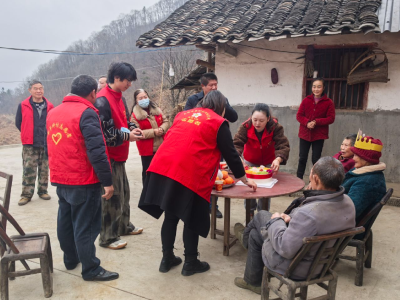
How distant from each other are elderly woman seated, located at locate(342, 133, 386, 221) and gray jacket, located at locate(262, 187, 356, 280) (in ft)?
2.45

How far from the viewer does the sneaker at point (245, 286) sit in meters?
2.74

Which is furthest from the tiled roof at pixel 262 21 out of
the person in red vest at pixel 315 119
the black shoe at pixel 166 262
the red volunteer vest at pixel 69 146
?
the black shoe at pixel 166 262

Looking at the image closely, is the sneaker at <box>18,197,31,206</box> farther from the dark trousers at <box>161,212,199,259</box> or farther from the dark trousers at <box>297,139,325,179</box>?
the dark trousers at <box>297,139,325,179</box>

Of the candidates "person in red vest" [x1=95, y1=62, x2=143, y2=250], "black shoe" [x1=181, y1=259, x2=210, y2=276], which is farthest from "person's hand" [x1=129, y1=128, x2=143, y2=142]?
"black shoe" [x1=181, y1=259, x2=210, y2=276]

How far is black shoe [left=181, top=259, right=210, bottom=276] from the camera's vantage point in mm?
3049

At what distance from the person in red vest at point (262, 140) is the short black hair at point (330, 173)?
1392 millimetres

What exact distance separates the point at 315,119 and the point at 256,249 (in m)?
3.17

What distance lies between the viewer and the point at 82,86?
276 cm

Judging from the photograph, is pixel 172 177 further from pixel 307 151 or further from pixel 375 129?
pixel 375 129

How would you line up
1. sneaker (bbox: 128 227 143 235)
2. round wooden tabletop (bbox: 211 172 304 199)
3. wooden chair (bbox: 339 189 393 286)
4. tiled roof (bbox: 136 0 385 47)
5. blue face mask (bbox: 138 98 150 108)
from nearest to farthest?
wooden chair (bbox: 339 189 393 286) → round wooden tabletop (bbox: 211 172 304 199) → sneaker (bbox: 128 227 143 235) → blue face mask (bbox: 138 98 150 108) → tiled roof (bbox: 136 0 385 47)

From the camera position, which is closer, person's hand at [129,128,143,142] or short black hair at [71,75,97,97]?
short black hair at [71,75,97,97]

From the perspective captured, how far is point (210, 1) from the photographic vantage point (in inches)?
297

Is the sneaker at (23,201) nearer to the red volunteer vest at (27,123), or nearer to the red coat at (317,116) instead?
the red volunteer vest at (27,123)

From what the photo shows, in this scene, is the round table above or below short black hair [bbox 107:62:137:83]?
below
